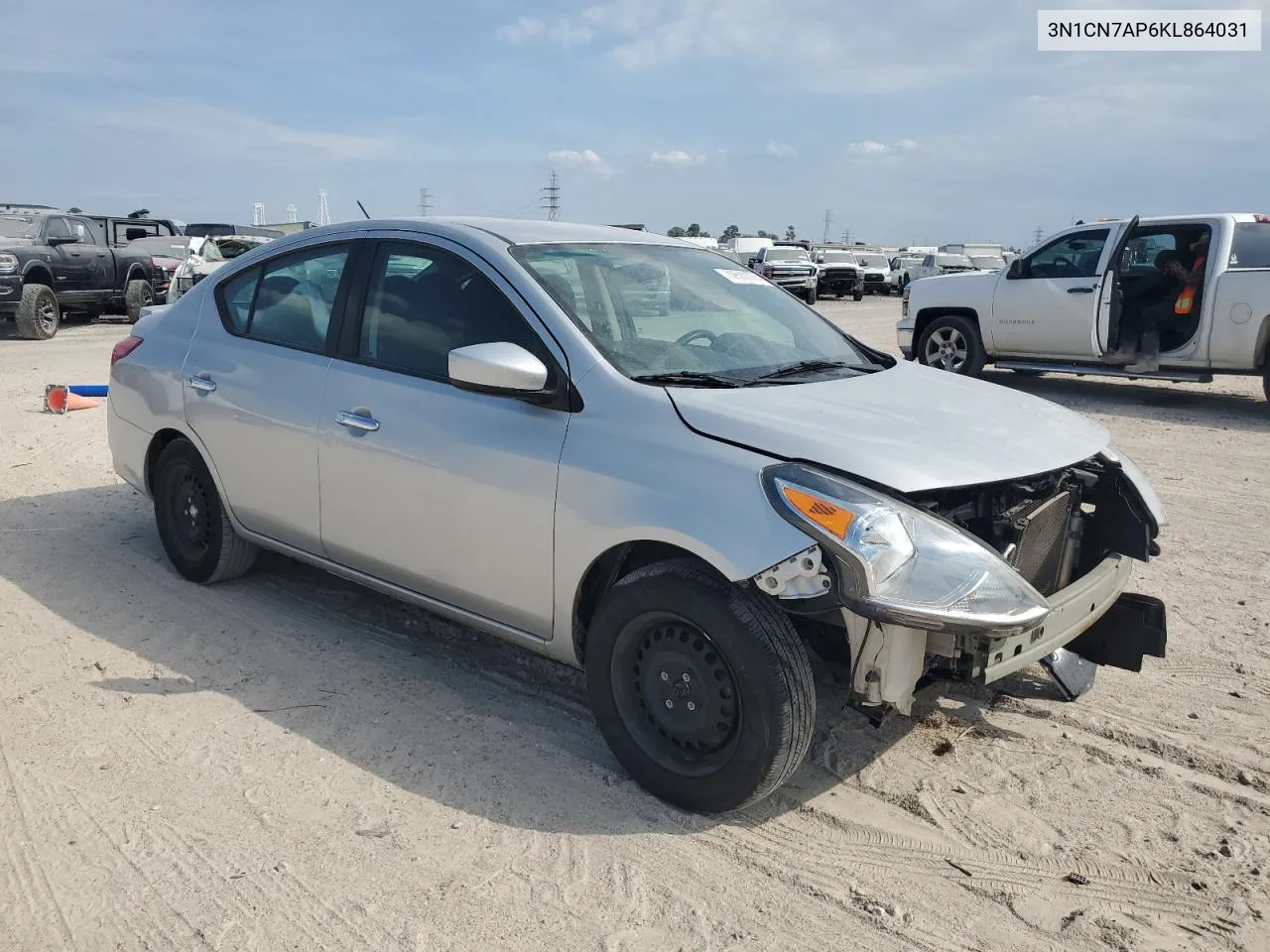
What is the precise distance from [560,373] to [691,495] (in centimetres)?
70

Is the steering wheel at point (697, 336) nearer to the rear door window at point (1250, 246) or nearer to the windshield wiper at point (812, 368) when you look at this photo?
the windshield wiper at point (812, 368)

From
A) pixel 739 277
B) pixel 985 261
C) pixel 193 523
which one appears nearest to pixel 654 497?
pixel 739 277

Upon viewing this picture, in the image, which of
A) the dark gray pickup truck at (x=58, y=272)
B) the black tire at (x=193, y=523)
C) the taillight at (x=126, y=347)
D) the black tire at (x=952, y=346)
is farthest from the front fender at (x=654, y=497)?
the dark gray pickup truck at (x=58, y=272)

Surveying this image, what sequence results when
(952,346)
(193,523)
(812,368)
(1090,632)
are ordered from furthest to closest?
(952,346) < (193,523) < (812,368) < (1090,632)

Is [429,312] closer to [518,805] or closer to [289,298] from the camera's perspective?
[289,298]

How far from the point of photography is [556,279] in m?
3.75

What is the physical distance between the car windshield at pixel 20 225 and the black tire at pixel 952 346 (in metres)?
14.1

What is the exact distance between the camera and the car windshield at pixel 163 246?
845 inches

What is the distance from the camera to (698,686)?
3086mm

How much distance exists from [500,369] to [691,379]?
0.63m

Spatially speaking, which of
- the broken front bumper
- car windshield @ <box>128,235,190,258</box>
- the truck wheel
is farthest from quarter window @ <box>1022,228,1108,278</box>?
car windshield @ <box>128,235,190,258</box>

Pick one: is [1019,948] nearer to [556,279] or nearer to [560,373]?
[560,373]

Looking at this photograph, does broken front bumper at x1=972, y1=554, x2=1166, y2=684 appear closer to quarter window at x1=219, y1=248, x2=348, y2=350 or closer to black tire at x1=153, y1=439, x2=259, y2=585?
quarter window at x1=219, y1=248, x2=348, y2=350

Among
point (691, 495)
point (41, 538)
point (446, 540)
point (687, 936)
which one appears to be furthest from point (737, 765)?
point (41, 538)
